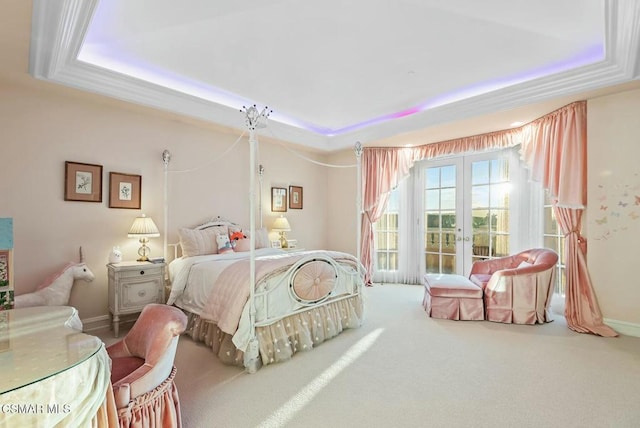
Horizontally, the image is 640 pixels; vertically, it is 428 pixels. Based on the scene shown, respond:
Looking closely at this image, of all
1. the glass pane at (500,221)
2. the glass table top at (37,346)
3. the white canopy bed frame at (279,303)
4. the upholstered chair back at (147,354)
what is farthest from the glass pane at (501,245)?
the glass table top at (37,346)

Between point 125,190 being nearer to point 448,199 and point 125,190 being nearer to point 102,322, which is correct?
point 102,322

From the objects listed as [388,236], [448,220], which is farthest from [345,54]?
[388,236]

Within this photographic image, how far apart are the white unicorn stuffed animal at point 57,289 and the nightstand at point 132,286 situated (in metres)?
0.25

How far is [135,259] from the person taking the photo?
3654 millimetres

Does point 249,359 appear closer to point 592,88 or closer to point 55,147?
point 55,147

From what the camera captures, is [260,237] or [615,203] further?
[260,237]

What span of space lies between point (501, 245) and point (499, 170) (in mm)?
1198

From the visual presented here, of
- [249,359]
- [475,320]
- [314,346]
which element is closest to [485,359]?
[475,320]

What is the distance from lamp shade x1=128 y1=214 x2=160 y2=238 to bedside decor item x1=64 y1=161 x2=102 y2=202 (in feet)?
1.56

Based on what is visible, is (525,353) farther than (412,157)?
No

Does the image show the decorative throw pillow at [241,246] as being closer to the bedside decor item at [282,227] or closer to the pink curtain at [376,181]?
the bedside decor item at [282,227]

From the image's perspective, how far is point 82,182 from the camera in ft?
10.8

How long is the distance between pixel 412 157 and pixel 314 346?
3826mm

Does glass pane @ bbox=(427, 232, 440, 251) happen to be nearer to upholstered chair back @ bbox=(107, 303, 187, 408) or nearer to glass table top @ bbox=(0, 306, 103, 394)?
upholstered chair back @ bbox=(107, 303, 187, 408)
